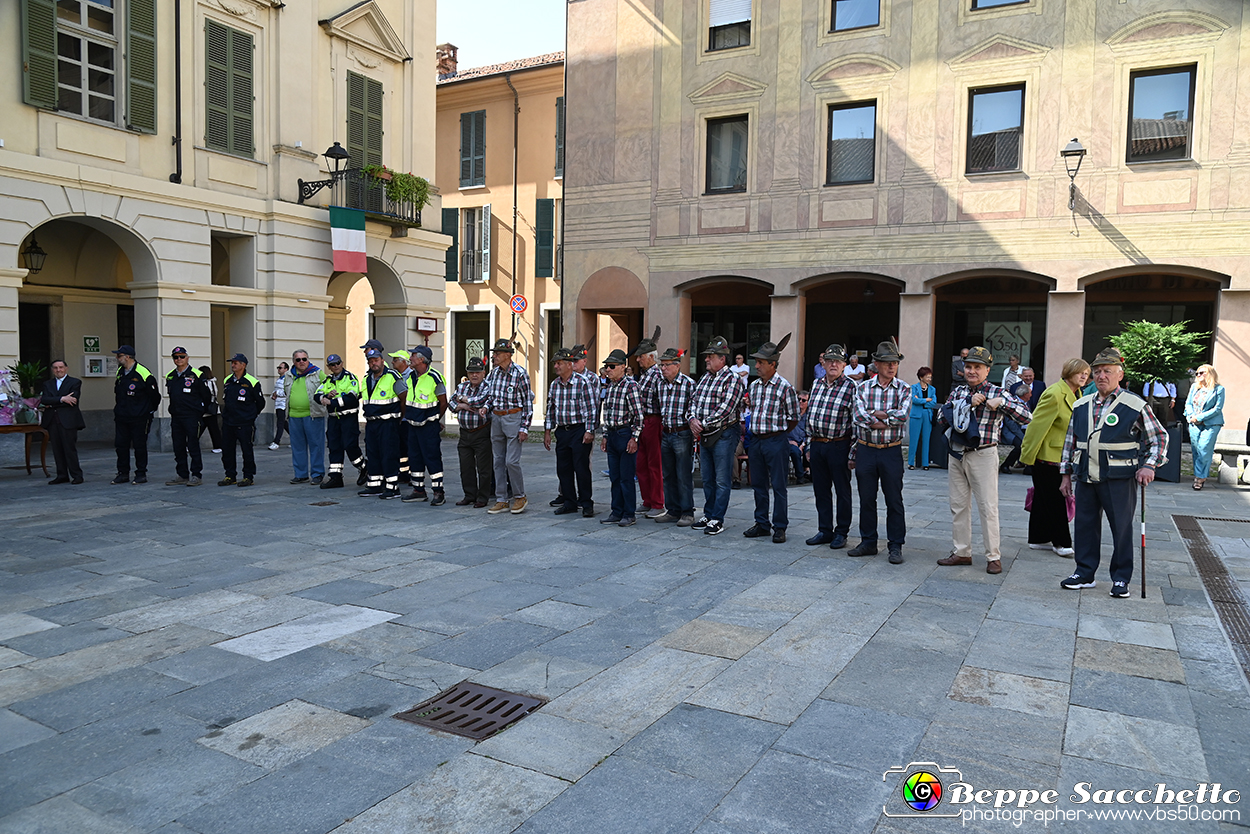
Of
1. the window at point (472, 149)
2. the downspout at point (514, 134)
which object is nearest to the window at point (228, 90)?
the downspout at point (514, 134)

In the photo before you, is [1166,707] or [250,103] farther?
[250,103]

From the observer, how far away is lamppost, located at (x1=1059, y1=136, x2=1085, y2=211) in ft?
52.3

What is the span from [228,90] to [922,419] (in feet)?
48.6

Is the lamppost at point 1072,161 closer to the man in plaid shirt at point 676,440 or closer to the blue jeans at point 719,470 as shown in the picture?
the man in plaid shirt at point 676,440

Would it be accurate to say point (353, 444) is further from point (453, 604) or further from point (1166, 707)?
point (1166, 707)

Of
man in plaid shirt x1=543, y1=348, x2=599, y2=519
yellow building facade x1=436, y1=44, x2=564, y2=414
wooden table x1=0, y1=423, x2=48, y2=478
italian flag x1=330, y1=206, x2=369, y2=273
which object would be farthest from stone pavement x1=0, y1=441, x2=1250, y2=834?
yellow building facade x1=436, y1=44, x2=564, y2=414

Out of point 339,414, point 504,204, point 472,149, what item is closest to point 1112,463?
point 339,414

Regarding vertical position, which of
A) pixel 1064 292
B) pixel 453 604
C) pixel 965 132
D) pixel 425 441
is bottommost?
pixel 453 604

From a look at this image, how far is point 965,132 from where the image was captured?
17.5 m

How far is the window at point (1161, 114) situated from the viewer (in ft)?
52.3

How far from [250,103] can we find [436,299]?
630 centimetres

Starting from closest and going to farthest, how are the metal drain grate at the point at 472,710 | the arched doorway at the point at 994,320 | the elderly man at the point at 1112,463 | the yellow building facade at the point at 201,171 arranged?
the metal drain grate at the point at 472,710 < the elderly man at the point at 1112,463 < the yellow building facade at the point at 201,171 < the arched doorway at the point at 994,320

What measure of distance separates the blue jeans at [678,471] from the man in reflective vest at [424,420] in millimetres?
3113

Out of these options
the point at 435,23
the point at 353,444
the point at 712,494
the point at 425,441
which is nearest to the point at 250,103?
the point at 435,23
